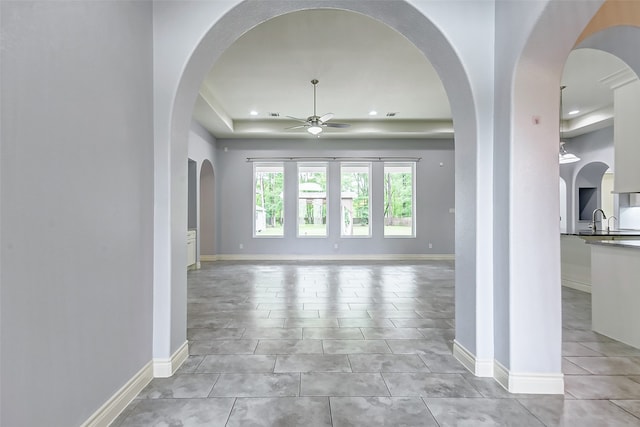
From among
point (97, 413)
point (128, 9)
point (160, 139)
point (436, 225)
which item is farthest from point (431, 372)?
point (436, 225)

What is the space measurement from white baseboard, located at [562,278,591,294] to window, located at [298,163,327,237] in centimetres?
534

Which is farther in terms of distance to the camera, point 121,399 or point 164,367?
point 164,367

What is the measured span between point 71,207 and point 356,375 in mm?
2069

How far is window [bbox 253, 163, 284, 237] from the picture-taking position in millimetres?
8820

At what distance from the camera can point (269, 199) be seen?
8875 millimetres

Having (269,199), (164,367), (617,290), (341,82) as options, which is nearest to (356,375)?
(164,367)

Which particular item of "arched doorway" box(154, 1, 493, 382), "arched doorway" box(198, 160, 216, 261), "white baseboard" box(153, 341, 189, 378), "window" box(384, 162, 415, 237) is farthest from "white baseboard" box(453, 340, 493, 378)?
"arched doorway" box(198, 160, 216, 261)

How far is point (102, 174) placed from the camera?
175 cm

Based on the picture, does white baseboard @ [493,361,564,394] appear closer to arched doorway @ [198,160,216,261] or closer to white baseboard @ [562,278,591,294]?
white baseboard @ [562,278,591,294]

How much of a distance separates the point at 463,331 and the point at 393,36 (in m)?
3.53

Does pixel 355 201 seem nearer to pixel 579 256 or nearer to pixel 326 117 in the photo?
pixel 326 117

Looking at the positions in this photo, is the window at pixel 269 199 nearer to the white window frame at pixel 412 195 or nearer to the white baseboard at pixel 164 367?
the white window frame at pixel 412 195

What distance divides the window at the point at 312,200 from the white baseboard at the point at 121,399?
21.9 ft

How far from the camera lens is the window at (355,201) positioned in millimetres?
8828
